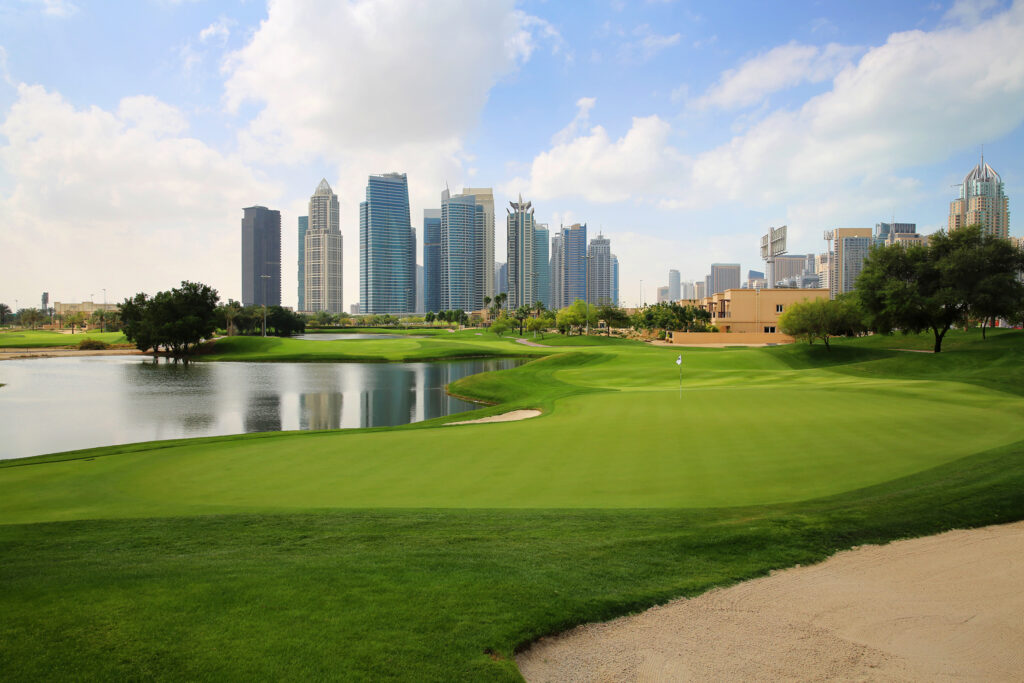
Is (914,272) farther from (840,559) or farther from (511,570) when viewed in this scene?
(511,570)

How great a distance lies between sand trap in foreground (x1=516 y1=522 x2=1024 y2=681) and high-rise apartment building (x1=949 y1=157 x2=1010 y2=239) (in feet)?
563

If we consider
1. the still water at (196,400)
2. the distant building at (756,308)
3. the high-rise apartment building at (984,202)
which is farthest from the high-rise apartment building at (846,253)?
the still water at (196,400)

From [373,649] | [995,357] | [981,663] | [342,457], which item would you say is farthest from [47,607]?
[995,357]

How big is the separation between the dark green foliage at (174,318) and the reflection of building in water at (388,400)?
36.7 meters

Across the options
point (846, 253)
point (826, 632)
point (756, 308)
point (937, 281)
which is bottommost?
point (826, 632)

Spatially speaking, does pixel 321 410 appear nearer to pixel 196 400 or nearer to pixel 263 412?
pixel 263 412

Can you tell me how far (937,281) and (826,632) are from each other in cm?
4692

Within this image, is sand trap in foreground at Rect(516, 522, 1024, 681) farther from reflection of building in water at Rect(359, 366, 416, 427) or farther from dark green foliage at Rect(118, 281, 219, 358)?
dark green foliage at Rect(118, 281, 219, 358)

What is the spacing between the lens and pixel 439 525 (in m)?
7.68

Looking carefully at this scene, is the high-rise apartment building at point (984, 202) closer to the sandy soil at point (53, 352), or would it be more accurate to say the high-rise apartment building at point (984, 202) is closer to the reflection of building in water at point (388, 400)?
the reflection of building in water at point (388, 400)

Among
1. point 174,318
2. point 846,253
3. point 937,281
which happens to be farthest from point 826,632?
point 846,253

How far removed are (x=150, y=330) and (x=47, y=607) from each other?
7702 centimetres

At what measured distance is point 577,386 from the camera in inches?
1276

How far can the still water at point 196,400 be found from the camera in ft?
75.6
